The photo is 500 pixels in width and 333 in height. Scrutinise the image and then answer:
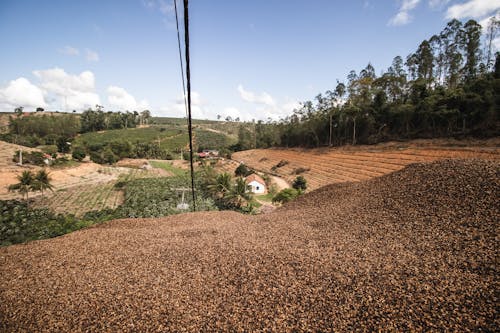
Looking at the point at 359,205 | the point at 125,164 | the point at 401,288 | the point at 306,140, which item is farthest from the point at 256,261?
the point at 125,164

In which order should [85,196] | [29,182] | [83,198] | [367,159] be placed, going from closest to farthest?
1. [29,182]
2. [83,198]
3. [367,159]
4. [85,196]

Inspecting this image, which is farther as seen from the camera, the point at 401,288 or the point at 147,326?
the point at 401,288

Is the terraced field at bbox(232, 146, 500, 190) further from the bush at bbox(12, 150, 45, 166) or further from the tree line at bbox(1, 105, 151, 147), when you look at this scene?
the tree line at bbox(1, 105, 151, 147)

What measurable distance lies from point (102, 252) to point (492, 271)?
7610 millimetres

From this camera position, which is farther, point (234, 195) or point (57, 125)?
point (57, 125)

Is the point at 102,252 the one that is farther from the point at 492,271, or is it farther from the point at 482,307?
the point at 492,271

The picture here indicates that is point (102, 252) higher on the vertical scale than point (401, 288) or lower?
lower

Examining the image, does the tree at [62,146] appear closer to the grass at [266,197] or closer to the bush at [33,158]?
the bush at [33,158]

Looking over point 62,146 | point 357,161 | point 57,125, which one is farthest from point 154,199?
point 57,125

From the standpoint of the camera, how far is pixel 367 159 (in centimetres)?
3162

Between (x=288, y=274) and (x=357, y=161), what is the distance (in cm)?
3191

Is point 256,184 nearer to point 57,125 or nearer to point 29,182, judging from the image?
point 29,182

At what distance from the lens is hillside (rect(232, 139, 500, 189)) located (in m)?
23.5

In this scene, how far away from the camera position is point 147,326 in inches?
128
